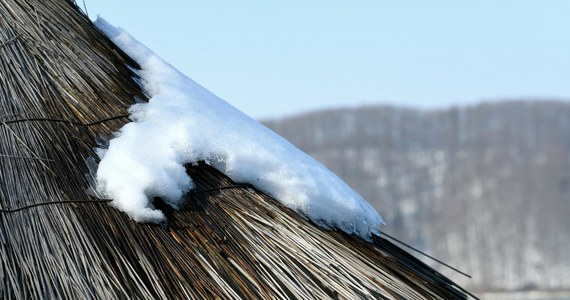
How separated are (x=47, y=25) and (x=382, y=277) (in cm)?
211

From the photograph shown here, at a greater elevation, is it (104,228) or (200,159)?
(200,159)

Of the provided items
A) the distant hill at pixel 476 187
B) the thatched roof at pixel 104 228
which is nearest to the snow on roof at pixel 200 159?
the thatched roof at pixel 104 228

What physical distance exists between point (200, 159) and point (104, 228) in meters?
0.59

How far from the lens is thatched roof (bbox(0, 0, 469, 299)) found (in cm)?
366

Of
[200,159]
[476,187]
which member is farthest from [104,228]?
[476,187]

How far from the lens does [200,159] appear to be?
13.4 feet

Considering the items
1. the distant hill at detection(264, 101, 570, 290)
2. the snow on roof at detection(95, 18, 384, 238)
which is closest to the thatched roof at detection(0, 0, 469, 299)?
the snow on roof at detection(95, 18, 384, 238)

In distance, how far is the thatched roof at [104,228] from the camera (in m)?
3.66

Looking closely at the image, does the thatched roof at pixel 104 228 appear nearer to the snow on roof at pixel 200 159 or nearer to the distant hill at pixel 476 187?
the snow on roof at pixel 200 159

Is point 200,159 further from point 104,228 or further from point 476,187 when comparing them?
point 476,187

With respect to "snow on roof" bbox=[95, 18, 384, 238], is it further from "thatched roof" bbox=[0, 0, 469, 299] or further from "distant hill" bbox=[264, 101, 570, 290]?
"distant hill" bbox=[264, 101, 570, 290]

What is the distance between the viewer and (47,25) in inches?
170

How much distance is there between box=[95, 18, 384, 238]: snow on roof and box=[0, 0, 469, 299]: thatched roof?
0.07m

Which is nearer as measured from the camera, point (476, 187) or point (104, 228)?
point (104, 228)
